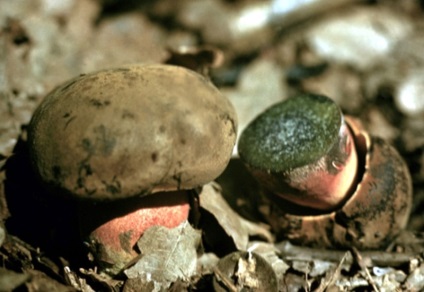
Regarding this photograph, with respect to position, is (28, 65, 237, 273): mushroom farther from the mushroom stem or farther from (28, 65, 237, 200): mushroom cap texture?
the mushroom stem

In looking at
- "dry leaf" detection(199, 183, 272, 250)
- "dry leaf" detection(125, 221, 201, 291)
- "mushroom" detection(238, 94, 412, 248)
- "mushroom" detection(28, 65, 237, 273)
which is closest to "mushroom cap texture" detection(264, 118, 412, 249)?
"mushroom" detection(238, 94, 412, 248)

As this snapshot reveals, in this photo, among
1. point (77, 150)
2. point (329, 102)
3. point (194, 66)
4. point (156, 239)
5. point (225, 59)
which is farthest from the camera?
point (225, 59)

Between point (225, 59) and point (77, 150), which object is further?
point (225, 59)

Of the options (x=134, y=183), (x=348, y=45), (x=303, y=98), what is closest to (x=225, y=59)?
(x=348, y=45)

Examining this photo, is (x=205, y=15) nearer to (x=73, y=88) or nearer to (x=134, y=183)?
(x=73, y=88)

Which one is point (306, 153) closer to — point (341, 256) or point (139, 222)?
point (341, 256)

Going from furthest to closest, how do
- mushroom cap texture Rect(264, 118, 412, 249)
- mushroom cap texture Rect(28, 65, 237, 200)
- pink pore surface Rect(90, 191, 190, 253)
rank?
1. mushroom cap texture Rect(264, 118, 412, 249)
2. pink pore surface Rect(90, 191, 190, 253)
3. mushroom cap texture Rect(28, 65, 237, 200)

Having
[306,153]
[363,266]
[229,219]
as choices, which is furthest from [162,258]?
[363,266]
